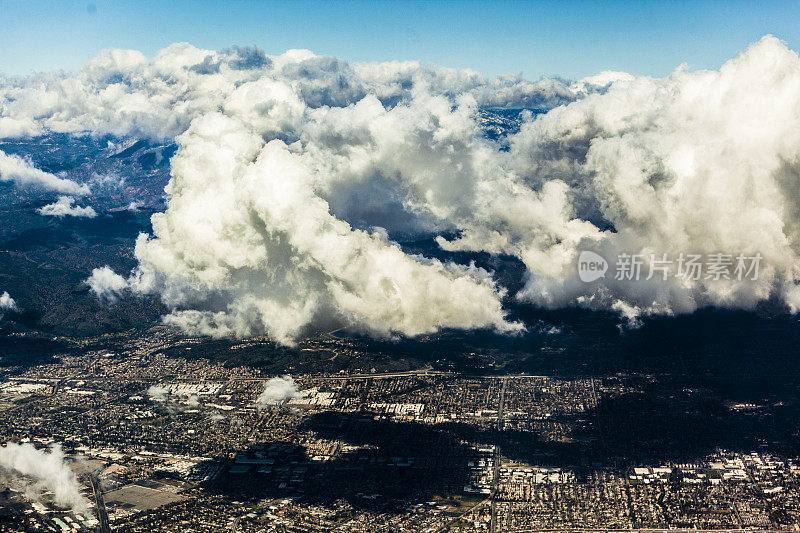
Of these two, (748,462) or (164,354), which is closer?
(748,462)

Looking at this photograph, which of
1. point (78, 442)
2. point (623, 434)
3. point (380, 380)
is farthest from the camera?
point (380, 380)

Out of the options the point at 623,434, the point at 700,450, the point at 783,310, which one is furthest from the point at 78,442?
the point at 783,310

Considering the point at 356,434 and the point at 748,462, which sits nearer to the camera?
the point at 748,462

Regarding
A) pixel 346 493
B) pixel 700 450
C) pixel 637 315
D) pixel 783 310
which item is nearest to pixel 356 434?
pixel 346 493

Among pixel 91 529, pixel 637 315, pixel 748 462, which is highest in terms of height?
pixel 637 315

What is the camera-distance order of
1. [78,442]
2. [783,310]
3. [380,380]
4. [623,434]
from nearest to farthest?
[623,434] → [78,442] → [380,380] → [783,310]

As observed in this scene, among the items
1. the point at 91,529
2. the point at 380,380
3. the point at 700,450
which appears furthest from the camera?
the point at 380,380

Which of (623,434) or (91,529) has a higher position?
(623,434)

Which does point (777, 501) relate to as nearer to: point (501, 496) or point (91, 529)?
point (501, 496)

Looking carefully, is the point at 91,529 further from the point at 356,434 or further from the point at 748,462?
the point at 748,462
